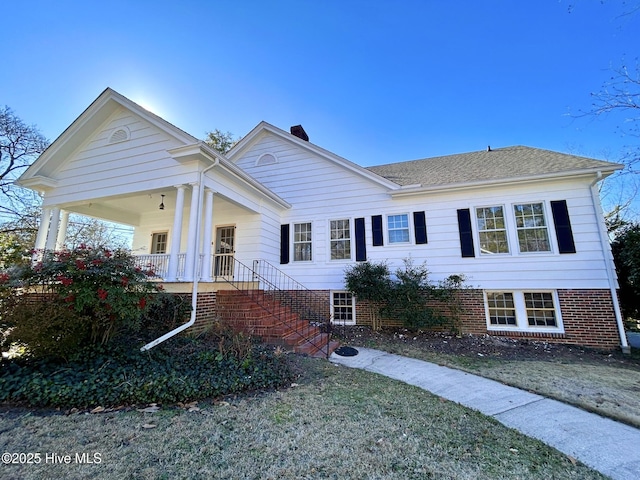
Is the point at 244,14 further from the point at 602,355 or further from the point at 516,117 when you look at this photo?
the point at 602,355

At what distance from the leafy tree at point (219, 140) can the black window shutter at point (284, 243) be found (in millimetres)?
12047

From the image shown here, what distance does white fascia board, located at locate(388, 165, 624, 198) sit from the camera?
7325 mm

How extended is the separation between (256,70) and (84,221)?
16.1 meters

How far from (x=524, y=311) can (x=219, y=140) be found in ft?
64.7

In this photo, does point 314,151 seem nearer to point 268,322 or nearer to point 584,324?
point 268,322

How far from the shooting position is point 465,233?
840 centimetres

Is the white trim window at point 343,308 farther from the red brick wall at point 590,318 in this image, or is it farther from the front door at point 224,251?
the red brick wall at point 590,318

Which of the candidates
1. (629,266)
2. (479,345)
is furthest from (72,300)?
(629,266)

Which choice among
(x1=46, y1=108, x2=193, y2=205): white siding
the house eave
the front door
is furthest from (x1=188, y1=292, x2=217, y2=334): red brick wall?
the house eave

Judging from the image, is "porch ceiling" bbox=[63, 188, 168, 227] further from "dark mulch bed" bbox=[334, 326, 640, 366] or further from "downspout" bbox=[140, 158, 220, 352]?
"dark mulch bed" bbox=[334, 326, 640, 366]

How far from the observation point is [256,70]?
9.96 meters

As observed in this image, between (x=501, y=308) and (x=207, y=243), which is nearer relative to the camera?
(x=207, y=243)

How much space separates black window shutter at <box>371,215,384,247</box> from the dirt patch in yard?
9.07ft

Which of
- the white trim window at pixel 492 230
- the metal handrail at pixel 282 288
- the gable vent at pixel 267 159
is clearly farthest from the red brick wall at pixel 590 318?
the gable vent at pixel 267 159
